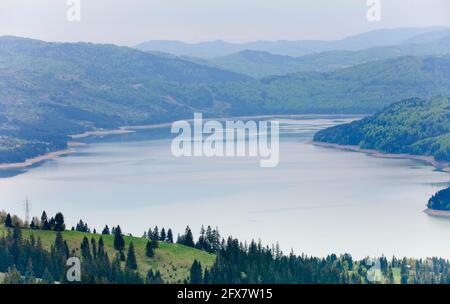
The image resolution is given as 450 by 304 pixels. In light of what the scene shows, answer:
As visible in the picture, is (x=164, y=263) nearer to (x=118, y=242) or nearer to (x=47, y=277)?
(x=118, y=242)

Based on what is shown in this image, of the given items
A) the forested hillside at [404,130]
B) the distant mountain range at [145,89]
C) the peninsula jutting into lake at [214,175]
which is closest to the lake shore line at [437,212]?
the peninsula jutting into lake at [214,175]

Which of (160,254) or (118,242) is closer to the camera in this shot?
(160,254)

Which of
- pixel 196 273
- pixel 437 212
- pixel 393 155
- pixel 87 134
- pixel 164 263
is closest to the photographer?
pixel 196 273

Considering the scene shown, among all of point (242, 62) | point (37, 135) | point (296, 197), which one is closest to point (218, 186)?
point (296, 197)

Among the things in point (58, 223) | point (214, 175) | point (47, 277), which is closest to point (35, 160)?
point (214, 175)

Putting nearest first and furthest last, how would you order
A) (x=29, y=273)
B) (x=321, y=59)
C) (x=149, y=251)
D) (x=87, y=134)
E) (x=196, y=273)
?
1. (x=29, y=273)
2. (x=196, y=273)
3. (x=149, y=251)
4. (x=87, y=134)
5. (x=321, y=59)

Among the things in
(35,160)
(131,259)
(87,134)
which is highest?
(87,134)

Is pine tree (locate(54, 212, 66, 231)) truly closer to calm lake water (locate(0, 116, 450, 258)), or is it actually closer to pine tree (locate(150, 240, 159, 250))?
pine tree (locate(150, 240, 159, 250))
